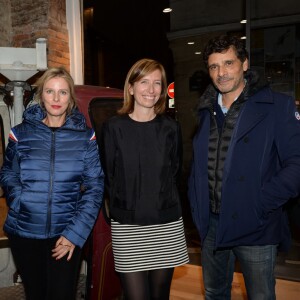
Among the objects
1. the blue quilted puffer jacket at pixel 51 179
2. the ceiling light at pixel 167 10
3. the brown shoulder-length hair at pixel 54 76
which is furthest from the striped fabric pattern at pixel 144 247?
the ceiling light at pixel 167 10

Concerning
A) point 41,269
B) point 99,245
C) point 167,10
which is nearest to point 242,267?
point 99,245

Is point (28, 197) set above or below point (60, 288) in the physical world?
A: above

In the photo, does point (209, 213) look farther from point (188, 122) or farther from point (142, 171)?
point (188, 122)

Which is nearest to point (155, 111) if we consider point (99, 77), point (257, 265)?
point (257, 265)

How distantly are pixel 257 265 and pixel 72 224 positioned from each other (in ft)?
3.29

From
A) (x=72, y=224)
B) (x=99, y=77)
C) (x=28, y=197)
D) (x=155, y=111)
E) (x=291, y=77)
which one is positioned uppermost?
(x=99, y=77)

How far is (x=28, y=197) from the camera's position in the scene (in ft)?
6.14

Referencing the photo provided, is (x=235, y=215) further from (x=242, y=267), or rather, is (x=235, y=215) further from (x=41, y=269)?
(x=41, y=269)

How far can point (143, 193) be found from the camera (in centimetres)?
196

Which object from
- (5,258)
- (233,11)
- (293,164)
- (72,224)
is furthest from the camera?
(233,11)

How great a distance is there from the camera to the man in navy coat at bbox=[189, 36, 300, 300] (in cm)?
184

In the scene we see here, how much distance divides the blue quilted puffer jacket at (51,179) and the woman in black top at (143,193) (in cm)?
13

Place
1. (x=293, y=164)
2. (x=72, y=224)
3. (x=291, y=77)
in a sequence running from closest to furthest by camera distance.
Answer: (x=293, y=164), (x=72, y=224), (x=291, y=77)

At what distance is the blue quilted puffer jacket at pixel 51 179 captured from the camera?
6.13ft
